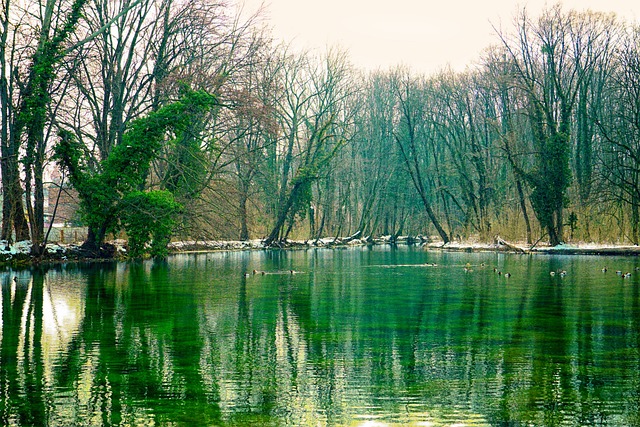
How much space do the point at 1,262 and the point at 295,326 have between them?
750 inches

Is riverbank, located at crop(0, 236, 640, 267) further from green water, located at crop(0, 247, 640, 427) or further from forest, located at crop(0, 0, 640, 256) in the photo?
green water, located at crop(0, 247, 640, 427)

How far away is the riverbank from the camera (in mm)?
29438

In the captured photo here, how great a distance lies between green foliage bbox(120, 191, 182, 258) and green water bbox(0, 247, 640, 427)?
428 inches

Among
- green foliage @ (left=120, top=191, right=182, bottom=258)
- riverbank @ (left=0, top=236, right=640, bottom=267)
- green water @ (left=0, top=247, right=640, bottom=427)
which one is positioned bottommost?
green water @ (left=0, top=247, right=640, bottom=427)

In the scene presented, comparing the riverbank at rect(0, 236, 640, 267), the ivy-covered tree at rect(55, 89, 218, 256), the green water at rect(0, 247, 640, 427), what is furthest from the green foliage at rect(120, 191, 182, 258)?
the green water at rect(0, 247, 640, 427)

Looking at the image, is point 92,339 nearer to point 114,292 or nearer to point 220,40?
point 114,292

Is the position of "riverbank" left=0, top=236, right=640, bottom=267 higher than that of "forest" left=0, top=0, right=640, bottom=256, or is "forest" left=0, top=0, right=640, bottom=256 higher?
"forest" left=0, top=0, right=640, bottom=256

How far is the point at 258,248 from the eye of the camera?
50.6 metres

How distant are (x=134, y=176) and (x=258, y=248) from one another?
19788mm

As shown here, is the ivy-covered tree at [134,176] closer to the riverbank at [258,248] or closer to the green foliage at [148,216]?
the green foliage at [148,216]

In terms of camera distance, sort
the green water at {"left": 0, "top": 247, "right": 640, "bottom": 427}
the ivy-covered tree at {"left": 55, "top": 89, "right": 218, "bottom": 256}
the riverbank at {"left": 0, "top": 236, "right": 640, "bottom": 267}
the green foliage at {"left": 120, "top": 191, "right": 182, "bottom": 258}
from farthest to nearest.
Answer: the ivy-covered tree at {"left": 55, "top": 89, "right": 218, "bottom": 256}, the green foliage at {"left": 120, "top": 191, "right": 182, "bottom": 258}, the riverbank at {"left": 0, "top": 236, "right": 640, "bottom": 267}, the green water at {"left": 0, "top": 247, "right": 640, "bottom": 427}

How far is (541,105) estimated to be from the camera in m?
44.8

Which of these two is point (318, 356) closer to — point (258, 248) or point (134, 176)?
point (134, 176)

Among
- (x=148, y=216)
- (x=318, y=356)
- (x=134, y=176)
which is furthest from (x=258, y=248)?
(x=318, y=356)
